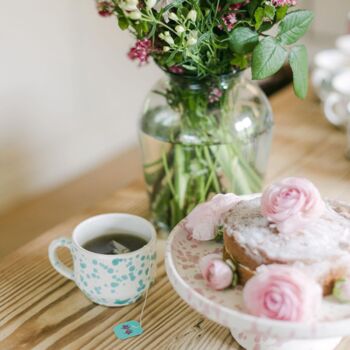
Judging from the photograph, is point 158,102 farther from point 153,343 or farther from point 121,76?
point 121,76

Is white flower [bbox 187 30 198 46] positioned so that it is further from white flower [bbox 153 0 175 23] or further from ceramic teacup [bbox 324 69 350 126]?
ceramic teacup [bbox 324 69 350 126]

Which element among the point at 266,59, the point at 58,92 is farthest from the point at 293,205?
the point at 58,92

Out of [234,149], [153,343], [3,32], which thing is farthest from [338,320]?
[3,32]

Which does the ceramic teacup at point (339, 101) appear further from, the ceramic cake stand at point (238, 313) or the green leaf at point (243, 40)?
the ceramic cake stand at point (238, 313)

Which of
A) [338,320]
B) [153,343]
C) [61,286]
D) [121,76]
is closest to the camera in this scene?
[338,320]

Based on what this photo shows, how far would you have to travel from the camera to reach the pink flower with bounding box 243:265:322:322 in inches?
22.9

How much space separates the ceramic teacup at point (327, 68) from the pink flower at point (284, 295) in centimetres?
68

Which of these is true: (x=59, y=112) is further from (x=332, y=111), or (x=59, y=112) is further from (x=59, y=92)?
(x=332, y=111)

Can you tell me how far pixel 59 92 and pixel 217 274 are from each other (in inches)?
31.5

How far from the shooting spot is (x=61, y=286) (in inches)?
32.8

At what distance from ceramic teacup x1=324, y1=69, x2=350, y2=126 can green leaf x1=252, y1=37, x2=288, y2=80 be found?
398 mm

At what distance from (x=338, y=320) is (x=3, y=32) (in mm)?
841

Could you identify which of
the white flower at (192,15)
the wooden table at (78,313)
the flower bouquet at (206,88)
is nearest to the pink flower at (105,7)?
the flower bouquet at (206,88)

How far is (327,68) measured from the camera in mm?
1230
